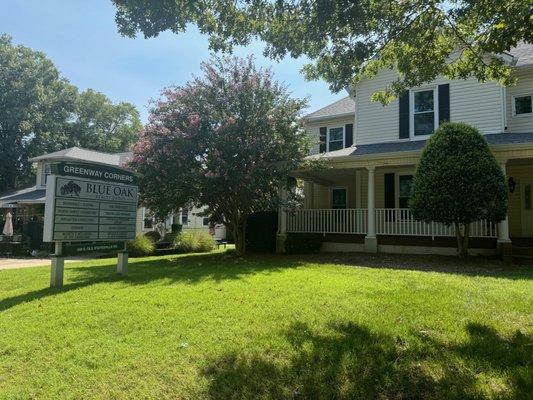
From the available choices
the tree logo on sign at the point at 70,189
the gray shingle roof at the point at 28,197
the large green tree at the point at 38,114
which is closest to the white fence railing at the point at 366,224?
the tree logo on sign at the point at 70,189

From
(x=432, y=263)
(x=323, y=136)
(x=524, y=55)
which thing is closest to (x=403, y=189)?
(x=432, y=263)

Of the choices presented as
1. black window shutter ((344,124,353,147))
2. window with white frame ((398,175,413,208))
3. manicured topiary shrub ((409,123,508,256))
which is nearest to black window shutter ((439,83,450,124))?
window with white frame ((398,175,413,208))

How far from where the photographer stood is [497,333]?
185 inches

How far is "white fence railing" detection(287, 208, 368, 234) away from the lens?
1506cm

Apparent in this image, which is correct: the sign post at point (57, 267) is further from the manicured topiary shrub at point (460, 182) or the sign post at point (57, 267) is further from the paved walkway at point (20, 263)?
the manicured topiary shrub at point (460, 182)

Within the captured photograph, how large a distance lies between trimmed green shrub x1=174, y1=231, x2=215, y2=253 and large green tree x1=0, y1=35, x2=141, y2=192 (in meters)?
18.2

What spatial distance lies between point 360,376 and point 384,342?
783mm

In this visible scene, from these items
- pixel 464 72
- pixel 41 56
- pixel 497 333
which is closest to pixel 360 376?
pixel 497 333

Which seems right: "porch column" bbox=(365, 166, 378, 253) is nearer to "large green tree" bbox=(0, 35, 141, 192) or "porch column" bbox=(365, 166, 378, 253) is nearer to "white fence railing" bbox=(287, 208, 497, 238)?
"white fence railing" bbox=(287, 208, 497, 238)

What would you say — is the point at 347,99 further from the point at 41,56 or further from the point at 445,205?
the point at 41,56

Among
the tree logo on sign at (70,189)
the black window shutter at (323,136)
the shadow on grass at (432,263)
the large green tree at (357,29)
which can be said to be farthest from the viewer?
the black window shutter at (323,136)

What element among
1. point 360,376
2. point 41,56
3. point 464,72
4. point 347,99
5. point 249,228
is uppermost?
point 41,56

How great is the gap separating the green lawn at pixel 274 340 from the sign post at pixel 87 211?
1295mm

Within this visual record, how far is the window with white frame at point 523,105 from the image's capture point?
14.3 m
